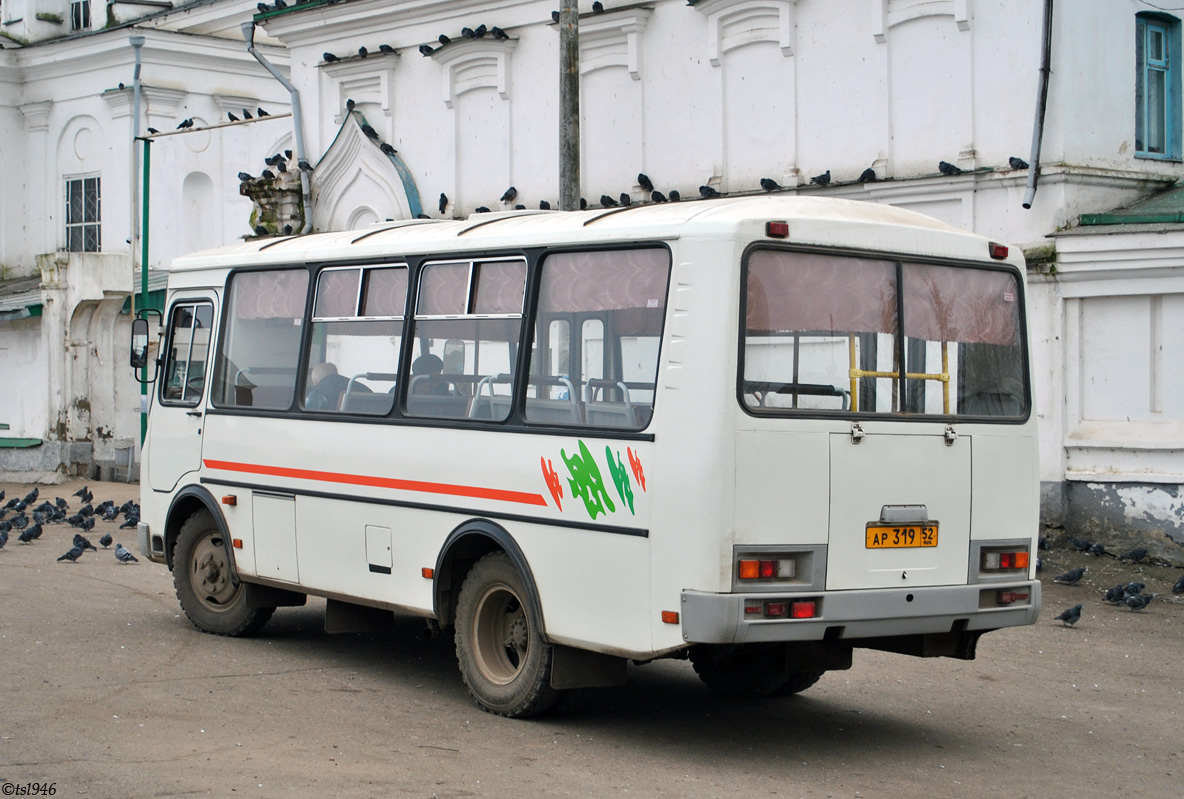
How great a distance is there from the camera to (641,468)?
7.55 metres

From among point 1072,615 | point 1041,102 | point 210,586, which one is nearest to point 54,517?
point 210,586

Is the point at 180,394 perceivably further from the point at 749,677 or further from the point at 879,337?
the point at 879,337

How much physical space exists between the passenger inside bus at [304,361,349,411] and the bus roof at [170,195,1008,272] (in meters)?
0.81

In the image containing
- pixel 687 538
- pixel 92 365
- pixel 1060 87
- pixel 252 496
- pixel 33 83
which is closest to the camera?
pixel 687 538

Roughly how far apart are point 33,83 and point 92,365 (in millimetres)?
A: 9566

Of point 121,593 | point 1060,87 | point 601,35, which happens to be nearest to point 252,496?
point 121,593

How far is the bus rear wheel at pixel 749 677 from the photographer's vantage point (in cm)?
893

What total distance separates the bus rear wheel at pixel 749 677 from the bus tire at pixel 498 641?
1005 mm

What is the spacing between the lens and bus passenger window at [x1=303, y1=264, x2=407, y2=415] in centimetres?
956

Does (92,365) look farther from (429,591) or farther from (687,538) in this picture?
(687,538)

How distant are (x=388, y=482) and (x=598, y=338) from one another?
6.60 feet

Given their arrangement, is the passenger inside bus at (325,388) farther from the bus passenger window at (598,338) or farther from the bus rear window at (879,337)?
the bus rear window at (879,337)

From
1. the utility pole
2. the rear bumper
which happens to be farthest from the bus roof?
the utility pole

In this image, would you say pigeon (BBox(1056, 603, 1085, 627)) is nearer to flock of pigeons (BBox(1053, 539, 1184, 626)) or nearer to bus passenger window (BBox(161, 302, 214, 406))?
flock of pigeons (BBox(1053, 539, 1184, 626))
